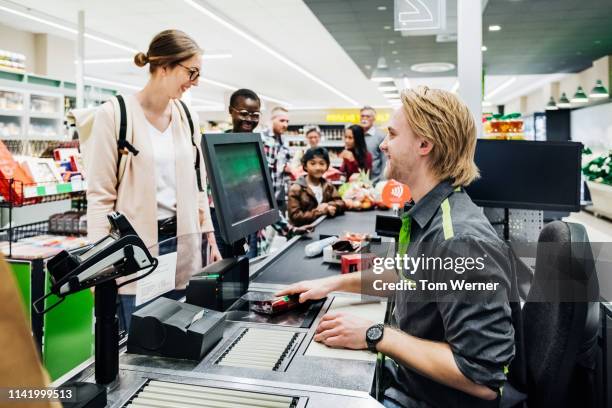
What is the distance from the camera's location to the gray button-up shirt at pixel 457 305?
1140mm

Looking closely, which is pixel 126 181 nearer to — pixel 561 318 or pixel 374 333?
pixel 374 333

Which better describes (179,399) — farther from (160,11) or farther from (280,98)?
(280,98)

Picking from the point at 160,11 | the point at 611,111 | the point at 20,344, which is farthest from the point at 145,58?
the point at 611,111

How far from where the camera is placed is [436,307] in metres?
1.28

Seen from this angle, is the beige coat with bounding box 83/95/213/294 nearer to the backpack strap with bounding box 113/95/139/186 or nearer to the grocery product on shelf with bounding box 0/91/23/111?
the backpack strap with bounding box 113/95/139/186

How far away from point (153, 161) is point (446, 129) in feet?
3.82

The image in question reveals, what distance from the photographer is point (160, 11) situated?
7727 millimetres

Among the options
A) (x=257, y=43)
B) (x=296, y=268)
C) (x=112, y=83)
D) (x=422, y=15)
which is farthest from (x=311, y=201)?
(x=112, y=83)

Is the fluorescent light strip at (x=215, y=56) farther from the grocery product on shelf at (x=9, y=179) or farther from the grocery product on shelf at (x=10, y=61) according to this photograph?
the grocery product on shelf at (x=9, y=179)

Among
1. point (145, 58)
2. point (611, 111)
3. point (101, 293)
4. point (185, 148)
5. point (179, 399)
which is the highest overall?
point (611, 111)

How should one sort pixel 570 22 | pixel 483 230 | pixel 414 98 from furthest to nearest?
pixel 570 22, pixel 414 98, pixel 483 230

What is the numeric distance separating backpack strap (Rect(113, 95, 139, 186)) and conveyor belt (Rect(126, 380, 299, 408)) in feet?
3.66

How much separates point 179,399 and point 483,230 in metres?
0.80

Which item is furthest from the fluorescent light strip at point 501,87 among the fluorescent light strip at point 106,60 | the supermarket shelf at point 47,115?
the supermarket shelf at point 47,115
